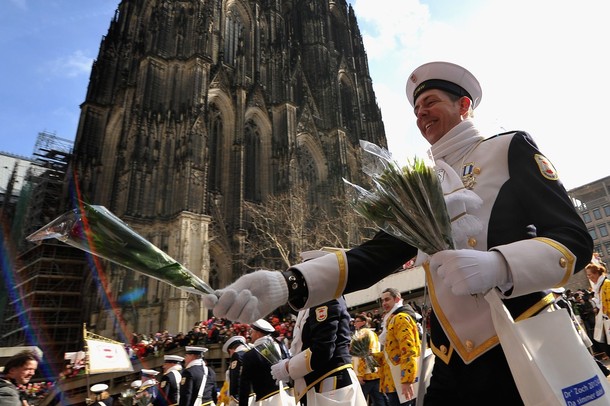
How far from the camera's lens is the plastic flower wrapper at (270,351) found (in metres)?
4.23

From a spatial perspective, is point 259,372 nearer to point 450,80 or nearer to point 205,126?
point 450,80

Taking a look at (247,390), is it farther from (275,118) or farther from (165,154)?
(275,118)

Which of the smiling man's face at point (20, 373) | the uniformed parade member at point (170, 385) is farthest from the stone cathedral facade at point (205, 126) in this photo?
the smiling man's face at point (20, 373)

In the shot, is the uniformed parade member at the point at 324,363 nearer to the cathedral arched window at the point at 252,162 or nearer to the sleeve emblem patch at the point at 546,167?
the sleeve emblem patch at the point at 546,167

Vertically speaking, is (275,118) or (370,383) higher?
(275,118)

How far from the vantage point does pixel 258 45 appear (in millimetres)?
30594

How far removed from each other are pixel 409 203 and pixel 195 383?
17.6 feet

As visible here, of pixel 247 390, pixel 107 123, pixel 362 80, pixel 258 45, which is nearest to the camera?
pixel 247 390

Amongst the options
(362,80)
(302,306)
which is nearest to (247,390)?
(302,306)

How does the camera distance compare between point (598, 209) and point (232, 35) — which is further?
point (598, 209)

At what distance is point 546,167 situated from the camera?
150 cm

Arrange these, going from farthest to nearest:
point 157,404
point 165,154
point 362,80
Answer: point 362,80 → point 165,154 → point 157,404

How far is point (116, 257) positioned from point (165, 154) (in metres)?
21.5

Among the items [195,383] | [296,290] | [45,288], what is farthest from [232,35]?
[296,290]
